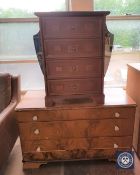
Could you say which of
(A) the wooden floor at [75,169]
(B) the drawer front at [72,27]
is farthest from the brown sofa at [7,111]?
(B) the drawer front at [72,27]

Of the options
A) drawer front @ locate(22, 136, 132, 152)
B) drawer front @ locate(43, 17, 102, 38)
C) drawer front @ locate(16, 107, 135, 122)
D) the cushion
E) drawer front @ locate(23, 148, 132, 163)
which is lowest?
drawer front @ locate(23, 148, 132, 163)

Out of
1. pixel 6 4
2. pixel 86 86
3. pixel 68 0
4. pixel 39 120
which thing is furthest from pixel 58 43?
pixel 6 4

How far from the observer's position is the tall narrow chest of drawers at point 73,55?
1691 millimetres

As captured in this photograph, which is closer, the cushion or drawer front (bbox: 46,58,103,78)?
drawer front (bbox: 46,58,103,78)

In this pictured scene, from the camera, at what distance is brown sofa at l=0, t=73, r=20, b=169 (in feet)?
6.05

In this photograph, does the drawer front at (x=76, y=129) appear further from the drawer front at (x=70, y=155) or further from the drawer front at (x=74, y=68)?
the drawer front at (x=74, y=68)

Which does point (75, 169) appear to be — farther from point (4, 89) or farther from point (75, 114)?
point (4, 89)

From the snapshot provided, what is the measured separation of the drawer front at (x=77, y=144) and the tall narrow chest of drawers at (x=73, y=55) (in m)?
0.38

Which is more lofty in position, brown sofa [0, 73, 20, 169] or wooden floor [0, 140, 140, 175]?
brown sofa [0, 73, 20, 169]

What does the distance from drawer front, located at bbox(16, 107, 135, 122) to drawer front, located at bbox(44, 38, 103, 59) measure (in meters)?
0.50

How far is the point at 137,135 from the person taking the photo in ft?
6.97

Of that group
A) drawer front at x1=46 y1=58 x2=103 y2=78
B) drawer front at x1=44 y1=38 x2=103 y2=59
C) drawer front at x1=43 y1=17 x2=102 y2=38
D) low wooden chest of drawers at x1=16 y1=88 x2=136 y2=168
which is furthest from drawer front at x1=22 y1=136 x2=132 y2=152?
drawer front at x1=43 y1=17 x2=102 y2=38

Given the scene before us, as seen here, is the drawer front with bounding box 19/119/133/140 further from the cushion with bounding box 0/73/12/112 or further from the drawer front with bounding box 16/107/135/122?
the cushion with bounding box 0/73/12/112

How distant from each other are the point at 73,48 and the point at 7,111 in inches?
34.5
